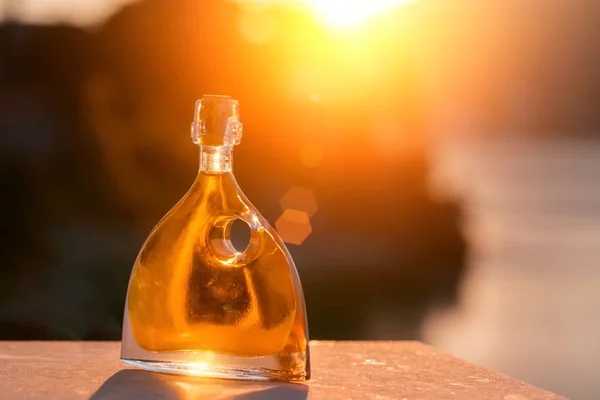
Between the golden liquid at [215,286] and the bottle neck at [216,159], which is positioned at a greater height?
the bottle neck at [216,159]

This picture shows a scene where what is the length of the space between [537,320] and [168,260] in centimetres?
654

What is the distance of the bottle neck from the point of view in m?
0.91

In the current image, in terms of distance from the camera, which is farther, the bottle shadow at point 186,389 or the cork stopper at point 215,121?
the cork stopper at point 215,121

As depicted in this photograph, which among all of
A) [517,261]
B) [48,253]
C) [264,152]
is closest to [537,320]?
[517,261]

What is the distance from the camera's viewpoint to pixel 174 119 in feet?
16.3

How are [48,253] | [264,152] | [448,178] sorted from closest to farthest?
[264,152]
[48,253]
[448,178]

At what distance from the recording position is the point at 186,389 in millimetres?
811

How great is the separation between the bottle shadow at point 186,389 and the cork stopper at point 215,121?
0.77ft

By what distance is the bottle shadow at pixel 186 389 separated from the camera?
783 mm

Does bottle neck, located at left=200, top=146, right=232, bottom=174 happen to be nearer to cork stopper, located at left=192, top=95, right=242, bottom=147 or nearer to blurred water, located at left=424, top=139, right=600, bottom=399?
cork stopper, located at left=192, top=95, right=242, bottom=147

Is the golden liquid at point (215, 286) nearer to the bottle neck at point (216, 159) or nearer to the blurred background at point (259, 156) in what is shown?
the bottle neck at point (216, 159)

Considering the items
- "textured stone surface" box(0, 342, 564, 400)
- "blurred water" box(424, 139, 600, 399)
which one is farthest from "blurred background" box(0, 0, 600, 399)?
"textured stone surface" box(0, 342, 564, 400)

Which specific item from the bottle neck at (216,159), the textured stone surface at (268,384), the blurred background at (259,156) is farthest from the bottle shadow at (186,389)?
the blurred background at (259,156)

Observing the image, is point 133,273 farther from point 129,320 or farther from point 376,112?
point 376,112
